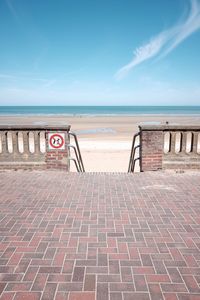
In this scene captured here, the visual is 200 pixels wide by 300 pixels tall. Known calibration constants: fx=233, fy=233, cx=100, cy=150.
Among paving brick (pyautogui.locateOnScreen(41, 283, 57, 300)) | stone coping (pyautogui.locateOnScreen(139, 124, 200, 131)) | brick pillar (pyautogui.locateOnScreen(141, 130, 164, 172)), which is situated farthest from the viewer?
brick pillar (pyautogui.locateOnScreen(141, 130, 164, 172))

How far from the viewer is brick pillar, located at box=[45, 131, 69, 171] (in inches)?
239

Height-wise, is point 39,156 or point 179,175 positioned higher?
point 39,156

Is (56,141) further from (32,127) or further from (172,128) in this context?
(172,128)

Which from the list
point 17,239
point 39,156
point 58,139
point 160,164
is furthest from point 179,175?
point 17,239

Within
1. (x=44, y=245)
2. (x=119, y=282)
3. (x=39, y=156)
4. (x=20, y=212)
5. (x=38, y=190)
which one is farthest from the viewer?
(x=39, y=156)

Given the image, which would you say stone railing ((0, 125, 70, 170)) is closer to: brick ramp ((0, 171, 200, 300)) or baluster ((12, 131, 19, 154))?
baluster ((12, 131, 19, 154))

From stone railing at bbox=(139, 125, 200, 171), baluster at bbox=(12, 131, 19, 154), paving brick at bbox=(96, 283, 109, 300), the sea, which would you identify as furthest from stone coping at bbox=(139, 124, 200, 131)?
the sea

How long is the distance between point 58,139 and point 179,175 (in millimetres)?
3196

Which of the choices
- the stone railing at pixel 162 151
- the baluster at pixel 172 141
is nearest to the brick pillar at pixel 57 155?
the stone railing at pixel 162 151

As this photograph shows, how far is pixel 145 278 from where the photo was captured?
2.36 metres

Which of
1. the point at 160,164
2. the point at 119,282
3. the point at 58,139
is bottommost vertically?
the point at 119,282

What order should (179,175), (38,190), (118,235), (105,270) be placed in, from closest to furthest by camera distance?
1. (105,270)
2. (118,235)
3. (38,190)
4. (179,175)

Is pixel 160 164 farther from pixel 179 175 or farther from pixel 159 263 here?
pixel 159 263

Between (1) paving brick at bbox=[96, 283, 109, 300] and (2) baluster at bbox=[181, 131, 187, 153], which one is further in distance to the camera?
(2) baluster at bbox=[181, 131, 187, 153]
